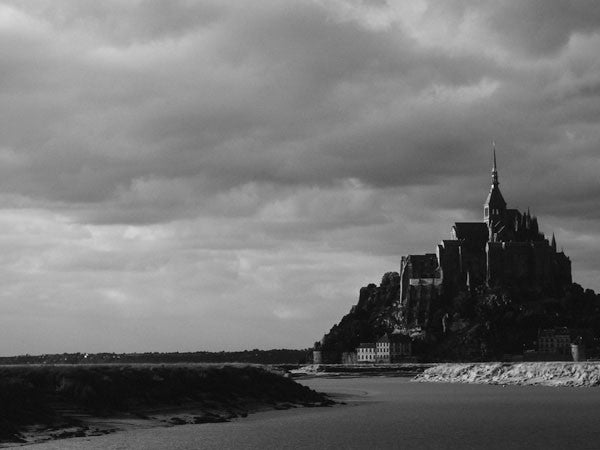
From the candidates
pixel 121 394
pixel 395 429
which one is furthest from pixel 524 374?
pixel 121 394

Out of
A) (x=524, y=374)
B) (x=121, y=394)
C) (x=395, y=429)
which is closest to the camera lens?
(x=121, y=394)

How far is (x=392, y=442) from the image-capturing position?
61.8m

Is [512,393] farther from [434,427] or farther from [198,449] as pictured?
[198,449]

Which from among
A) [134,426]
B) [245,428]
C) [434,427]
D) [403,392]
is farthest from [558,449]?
[403,392]

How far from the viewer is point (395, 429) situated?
70188 mm

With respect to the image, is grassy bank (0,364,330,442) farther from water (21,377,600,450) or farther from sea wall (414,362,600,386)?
sea wall (414,362,600,386)

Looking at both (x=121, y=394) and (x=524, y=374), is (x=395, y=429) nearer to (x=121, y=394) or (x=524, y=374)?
(x=121, y=394)

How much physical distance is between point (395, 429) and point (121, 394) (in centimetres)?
1940

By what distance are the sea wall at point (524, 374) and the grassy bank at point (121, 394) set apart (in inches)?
2165

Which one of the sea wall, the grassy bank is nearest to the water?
the grassy bank

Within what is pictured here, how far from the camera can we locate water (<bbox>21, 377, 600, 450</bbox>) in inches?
2312

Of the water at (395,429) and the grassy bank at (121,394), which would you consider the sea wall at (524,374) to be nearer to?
the water at (395,429)

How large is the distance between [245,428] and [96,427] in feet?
34.5

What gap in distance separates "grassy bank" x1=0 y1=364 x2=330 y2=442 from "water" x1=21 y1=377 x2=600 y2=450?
3324 millimetres
